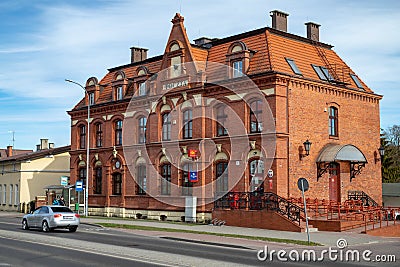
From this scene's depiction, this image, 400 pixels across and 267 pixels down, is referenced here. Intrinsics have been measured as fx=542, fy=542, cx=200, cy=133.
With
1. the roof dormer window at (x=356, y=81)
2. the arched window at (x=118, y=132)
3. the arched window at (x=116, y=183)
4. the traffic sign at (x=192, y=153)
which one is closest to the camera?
the traffic sign at (x=192, y=153)

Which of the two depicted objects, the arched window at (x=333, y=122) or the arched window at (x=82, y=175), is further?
the arched window at (x=82, y=175)

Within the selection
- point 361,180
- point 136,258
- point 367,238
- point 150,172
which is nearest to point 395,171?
point 361,180

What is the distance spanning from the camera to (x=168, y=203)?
122ft

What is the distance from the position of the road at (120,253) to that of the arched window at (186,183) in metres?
12.9

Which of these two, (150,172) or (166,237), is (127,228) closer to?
(166,237)

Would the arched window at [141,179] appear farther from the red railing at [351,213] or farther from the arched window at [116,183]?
the red railing at [351,213]

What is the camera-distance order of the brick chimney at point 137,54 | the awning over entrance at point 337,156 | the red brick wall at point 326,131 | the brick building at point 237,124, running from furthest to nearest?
the brick chimney at point 137,54, the awning over entrance at point 337,156, the red brick wall at point 326,131, the brick building at point 237,124

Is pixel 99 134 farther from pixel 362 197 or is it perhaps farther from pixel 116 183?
pixel 362 197

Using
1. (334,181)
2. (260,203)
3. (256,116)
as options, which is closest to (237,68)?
(256,116)

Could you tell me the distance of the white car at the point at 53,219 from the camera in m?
25.8

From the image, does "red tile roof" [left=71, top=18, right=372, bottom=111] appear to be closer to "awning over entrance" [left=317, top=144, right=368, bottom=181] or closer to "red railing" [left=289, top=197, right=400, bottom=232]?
"awning over entrance" [left=317, top=144, right=368, bottom=181]

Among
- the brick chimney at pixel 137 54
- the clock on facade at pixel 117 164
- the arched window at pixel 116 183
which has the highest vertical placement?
the brick chimney at pixel 137 54

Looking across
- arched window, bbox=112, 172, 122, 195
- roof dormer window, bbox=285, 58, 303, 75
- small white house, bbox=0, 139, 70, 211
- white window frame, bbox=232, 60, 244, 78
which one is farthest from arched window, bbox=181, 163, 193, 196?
small white house, bbox=0, 139, 70, 211

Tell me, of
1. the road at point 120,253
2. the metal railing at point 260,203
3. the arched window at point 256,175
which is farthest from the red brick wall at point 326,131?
the road at point 120,253
